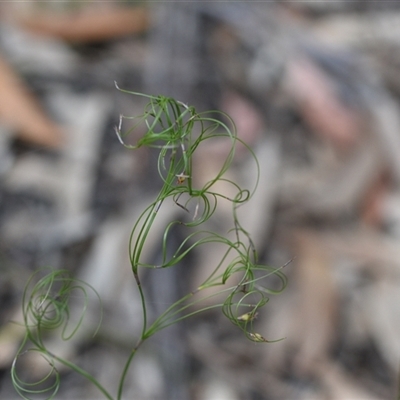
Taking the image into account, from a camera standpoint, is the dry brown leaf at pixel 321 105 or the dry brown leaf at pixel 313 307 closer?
the dry brown leaf at pixel 313 307

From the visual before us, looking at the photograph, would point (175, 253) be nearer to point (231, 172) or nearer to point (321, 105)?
point (231, 172)

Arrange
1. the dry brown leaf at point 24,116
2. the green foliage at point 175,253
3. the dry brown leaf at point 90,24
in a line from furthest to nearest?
the dry brown leaf at point 90,24 < the dry brown leaf at point 24,116 < the green foliage at point 175,253

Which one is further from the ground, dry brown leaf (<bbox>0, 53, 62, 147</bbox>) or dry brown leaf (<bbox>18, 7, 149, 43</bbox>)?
dry brown leaf (<bbox>18, 7, 149, 43</bbox>)

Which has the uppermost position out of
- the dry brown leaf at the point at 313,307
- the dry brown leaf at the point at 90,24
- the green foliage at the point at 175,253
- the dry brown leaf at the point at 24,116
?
the green foliage at the point at 175,253

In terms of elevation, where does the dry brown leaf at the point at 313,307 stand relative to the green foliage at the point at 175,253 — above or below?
below

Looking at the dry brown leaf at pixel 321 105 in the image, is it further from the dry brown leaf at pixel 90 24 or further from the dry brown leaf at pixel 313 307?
the dry brown leaf at pixel 90 24

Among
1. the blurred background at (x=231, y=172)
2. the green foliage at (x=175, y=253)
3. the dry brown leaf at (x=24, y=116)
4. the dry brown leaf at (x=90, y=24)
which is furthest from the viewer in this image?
the dry brown leaf at (x=90, y=24)

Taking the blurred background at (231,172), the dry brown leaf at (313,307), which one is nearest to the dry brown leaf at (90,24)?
the blurred background at (231,172)

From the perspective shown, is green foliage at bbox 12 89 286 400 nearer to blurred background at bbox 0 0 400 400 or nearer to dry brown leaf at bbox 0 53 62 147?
blurred background at bbox 0 0 400 400

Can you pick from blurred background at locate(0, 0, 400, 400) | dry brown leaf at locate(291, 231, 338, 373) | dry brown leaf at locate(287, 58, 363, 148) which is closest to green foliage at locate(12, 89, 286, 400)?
blurred background at locate(0, 0, 400, 400)

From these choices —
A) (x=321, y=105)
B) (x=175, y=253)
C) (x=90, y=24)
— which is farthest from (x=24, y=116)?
(x=175, y=253)
